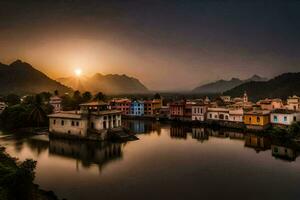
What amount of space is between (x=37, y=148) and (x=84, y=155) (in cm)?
616

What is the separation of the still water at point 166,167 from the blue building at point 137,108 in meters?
26.3

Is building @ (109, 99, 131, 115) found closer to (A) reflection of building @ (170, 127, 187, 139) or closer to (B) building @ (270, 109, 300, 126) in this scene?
(A) reflection of building @ (170, 127, 187, 139)

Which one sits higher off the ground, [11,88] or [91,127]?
[11,88]

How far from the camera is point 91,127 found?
1273 inches

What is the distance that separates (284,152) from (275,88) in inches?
3124

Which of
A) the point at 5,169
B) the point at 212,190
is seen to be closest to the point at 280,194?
the point at 212,190

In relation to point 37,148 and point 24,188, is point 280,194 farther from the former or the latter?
point 37,148

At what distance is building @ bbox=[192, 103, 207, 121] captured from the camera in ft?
157

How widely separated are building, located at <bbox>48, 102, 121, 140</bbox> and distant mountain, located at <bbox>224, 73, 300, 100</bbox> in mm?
60745

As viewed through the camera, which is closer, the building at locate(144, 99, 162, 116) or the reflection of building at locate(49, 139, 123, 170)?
the reflection of building at locate(49, 139, 123, 170)

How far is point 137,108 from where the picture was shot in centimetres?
6034

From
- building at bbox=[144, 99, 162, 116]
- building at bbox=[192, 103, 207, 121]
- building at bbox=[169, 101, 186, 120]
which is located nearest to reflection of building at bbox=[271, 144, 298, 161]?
building at bbox=[192, 103, 207, 121]

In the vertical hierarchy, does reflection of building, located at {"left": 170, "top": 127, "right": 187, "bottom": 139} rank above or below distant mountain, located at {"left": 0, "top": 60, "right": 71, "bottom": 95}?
below

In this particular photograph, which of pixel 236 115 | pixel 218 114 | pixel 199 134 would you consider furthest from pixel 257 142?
→ pixel 218 114
